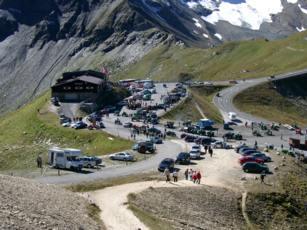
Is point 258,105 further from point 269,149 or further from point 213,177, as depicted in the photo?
point 213,177

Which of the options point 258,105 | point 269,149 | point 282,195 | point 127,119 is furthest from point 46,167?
point 258,105

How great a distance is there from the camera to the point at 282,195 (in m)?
71.7

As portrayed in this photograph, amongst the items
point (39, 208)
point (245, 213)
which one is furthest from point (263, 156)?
point (39, 208)

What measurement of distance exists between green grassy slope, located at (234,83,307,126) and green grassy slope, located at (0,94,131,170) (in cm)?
5350

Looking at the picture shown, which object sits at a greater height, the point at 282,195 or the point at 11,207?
the point at 11,207

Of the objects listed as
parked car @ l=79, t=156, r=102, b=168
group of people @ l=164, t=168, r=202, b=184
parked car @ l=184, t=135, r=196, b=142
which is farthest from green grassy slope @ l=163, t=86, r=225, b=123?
group of people @ l=164, t=168, r=202, b=184

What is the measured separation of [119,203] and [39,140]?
70.7 meters

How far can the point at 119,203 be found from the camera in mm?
58500

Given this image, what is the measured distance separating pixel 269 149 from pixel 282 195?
3354 centimetres

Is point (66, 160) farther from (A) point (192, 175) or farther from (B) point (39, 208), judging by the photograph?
(B) point (39, 208)

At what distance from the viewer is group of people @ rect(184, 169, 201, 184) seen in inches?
2859

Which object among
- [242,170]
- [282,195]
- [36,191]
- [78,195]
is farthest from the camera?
[242,170]

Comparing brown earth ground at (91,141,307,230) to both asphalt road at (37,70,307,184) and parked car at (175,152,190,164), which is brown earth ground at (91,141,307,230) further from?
asphalt road at (37,70,307,184)

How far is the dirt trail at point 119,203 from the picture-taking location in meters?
51.3
